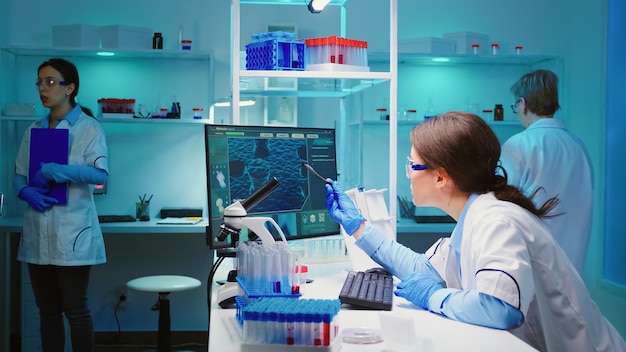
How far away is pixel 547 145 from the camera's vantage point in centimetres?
321

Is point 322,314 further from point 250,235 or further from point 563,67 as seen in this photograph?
point 563,67

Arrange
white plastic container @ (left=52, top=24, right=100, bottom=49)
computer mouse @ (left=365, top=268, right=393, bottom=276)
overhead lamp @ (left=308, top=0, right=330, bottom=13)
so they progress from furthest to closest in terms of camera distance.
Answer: white plastic container @ (left=52, top=24, right=100, bottom=49) < overhead lamp @ (left=308, top=0, right=330, bottom=13) < computer mouse @ (left=365, top=268, right=393, bottom=276)

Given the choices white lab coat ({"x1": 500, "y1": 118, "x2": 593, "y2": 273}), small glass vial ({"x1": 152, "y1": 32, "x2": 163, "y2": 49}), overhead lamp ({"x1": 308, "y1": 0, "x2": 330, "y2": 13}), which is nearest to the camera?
overhead lamp ({"x1": 308, "y1": 0, "x2": 330, "y2": 13})

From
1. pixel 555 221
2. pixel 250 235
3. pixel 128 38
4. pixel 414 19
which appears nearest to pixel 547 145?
pixel 555 221

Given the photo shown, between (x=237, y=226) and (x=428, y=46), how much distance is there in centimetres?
303

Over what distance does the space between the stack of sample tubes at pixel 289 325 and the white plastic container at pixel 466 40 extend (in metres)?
3.59

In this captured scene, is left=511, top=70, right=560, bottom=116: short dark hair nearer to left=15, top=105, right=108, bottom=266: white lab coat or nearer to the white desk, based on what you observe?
the white desk

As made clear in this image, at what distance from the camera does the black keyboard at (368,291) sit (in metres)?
1.88

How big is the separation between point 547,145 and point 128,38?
2.69m

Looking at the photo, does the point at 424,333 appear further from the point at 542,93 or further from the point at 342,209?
the point at 542,93

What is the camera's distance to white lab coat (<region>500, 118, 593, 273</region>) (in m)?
3.19

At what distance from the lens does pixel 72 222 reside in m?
3.32

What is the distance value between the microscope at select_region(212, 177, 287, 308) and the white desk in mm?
42

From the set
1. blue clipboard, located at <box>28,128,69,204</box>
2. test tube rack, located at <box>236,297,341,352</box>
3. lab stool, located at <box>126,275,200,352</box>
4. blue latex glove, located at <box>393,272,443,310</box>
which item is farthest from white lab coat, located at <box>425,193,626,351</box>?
lab stool, located at <box>126,275,200,352</box>
